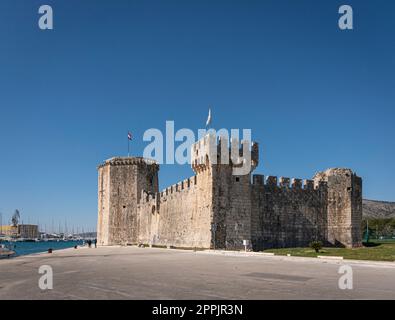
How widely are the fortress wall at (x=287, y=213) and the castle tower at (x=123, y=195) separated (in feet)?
78.3

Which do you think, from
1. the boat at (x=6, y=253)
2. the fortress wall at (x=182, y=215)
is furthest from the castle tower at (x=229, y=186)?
the boat at (x=6, y=253)

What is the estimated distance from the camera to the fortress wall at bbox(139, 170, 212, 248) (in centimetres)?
2953

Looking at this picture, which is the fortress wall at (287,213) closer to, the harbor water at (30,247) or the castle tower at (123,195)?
the harbor water at (30,247)

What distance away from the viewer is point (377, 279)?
1174 centimetres

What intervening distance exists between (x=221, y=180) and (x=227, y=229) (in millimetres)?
3046

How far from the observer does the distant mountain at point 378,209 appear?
117438 mm

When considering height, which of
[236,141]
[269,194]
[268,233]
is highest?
[236,141]

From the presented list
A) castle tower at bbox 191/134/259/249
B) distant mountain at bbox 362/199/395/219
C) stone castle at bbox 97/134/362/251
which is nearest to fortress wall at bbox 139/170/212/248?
stone castle at bbox 97/134/362/251

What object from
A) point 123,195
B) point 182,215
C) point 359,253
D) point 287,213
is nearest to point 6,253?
point 123,195

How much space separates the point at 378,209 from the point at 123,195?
3571 inches

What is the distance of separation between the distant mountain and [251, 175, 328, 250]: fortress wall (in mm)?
89110
